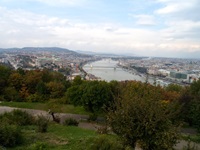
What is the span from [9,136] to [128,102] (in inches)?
135

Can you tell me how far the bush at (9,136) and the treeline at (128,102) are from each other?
265cm

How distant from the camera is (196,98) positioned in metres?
15.6

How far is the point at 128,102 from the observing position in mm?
6145

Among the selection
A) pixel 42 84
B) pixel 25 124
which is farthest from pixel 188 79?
pixel 25 124

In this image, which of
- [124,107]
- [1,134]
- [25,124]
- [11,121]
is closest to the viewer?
[124,107]

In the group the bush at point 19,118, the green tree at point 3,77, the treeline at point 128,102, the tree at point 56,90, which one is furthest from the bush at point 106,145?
the green tree at point 3,77

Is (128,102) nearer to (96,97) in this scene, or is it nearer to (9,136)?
(9,136)

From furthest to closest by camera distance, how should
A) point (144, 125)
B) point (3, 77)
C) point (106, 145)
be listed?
1. point (3, 77)
2. point (106, 145)
3. point (144, 125)

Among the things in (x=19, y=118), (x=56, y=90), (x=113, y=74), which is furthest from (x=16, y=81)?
(x=113, y=74)

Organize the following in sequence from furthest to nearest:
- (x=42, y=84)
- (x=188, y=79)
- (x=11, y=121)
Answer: (x=188, y=79) < (x=42, y=84) < (x=11, y=121)

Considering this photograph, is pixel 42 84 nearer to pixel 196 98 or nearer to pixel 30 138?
pixel 196 98

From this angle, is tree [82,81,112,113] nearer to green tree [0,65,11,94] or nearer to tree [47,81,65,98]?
tree [47,81,65,98]

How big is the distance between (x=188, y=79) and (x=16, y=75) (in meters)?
68.7

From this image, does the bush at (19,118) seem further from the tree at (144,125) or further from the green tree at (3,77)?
the green tree at (3,77)
